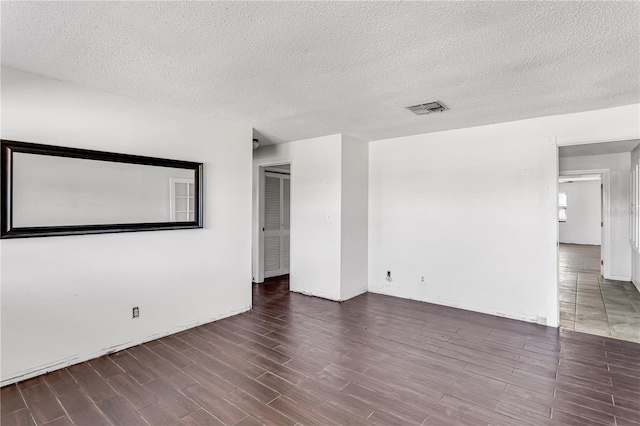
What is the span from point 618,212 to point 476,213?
3888 millimetres

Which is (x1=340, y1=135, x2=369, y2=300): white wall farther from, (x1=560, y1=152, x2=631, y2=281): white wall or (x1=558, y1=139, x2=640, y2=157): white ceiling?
(x1=560, y1=152, x2=631, y2=281): white wall

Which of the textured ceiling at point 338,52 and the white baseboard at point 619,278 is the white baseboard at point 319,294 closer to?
the textured ceiling at point 338,52

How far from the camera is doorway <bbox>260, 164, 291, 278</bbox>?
586cm

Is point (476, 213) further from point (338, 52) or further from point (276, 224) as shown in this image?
point (276, 224)

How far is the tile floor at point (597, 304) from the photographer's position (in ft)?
11.8

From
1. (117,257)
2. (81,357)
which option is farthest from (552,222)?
(81,357)

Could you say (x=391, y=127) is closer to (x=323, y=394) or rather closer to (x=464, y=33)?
(x=464, y=33)

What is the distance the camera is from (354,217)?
4.90 metres

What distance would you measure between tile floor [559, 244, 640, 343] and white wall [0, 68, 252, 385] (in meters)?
4.06

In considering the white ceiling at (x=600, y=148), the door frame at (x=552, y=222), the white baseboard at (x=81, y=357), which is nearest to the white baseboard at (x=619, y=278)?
the white ceiling at (x=600, y=148)

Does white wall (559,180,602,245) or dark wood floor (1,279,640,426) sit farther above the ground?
white wall (559,180,602,245)

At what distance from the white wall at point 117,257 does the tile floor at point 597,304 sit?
4064mm

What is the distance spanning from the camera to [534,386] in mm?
2428

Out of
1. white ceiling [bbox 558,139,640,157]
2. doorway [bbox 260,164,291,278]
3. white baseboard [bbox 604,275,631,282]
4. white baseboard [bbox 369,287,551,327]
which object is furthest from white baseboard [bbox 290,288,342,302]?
white baseboard [bbox 604,275,631,282]
